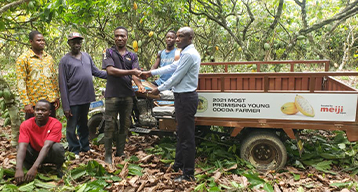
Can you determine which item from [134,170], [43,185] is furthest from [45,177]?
[134,170]

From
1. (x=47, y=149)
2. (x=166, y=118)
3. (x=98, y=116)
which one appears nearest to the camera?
(x=47, y=149)

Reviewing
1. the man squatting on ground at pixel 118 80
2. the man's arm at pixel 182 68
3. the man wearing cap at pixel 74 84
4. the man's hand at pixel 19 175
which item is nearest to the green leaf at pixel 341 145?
the man's arm at pixel 182 68

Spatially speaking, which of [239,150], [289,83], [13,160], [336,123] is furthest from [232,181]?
[13,160]

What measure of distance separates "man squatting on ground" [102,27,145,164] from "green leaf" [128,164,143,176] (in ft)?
1.05

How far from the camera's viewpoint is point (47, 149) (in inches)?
122

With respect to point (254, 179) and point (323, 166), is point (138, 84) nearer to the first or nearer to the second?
point (254, 179)

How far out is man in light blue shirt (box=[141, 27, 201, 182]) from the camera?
3.26 metres

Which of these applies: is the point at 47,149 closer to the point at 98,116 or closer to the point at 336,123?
the point at 98,116

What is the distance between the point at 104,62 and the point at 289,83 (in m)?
2.84

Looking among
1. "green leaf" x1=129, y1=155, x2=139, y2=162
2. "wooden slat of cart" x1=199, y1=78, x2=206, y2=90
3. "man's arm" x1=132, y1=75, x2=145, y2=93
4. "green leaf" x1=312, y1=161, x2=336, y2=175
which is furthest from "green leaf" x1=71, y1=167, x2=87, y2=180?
"green leaf" x1=312, y1=161, x2=336, y2=175

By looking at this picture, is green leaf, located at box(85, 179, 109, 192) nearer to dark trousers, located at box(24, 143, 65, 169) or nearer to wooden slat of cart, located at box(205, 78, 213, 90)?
dark trousers, located at box(24, 143, 65, 169)

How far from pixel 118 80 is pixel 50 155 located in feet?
4.06

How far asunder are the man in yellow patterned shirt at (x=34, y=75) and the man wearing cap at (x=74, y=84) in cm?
16

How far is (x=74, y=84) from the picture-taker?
3865mm
